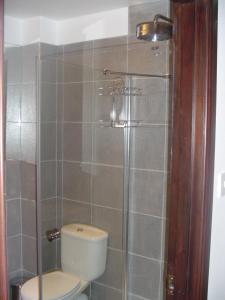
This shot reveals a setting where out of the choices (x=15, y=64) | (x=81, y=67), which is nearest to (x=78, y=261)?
(x=81, y=67)

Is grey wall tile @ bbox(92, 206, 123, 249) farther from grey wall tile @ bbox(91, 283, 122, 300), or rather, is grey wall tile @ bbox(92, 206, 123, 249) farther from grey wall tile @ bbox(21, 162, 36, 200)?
grey wall tile @ bbox(21, 162, 36, 200)

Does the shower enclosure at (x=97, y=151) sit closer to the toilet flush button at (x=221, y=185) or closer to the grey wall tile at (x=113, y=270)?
the grey wall tile at (x=113, y=270)

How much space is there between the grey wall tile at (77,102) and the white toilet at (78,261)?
784 millimetres

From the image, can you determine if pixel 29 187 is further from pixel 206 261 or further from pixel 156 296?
pixel 206 261

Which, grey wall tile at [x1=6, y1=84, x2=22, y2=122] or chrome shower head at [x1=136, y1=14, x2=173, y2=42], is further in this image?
grey wall tile at [x1=6, y1=84, x2=22, y2=122]

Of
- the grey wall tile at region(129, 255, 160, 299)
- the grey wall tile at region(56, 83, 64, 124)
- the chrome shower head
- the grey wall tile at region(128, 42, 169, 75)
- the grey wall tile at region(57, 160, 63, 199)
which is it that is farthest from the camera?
the grey wall tile at region(57, 160, 63, 199)

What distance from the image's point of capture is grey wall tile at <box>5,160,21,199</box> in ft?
7.54

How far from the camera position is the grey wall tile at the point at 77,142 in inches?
86.6

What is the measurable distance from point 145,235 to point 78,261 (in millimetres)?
508

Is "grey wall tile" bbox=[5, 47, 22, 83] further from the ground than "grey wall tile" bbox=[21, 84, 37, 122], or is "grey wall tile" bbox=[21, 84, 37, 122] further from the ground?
"grey wall tile" bbox=[5, 47, 22, 83]

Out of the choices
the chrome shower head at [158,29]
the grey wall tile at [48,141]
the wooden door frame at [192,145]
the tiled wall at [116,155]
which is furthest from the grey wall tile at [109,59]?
the wooden door frame at [192,145]

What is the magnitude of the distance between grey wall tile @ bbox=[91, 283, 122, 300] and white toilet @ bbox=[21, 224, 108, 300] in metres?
0.08

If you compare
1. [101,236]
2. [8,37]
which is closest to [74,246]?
[101,236]

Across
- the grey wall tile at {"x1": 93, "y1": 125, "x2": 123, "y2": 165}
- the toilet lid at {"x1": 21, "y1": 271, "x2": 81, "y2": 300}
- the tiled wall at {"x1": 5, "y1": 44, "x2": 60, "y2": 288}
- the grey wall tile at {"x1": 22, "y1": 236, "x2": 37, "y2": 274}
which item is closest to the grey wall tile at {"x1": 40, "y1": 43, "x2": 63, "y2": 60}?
the tiled wall at {"x1": 5, "y1": 44, "x2": 60, "y2": 288}
